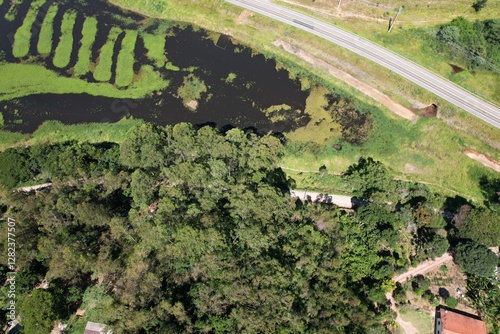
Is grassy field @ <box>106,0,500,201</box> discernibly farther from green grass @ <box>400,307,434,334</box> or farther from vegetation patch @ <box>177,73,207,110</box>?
green grass @ <box>400,307,434,334</box>

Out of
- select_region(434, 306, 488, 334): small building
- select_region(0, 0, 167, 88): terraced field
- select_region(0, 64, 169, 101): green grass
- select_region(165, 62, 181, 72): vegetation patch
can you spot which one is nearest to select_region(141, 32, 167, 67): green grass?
select_region(0, 0, 167, 88): terraced field

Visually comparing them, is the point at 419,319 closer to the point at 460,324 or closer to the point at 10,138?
the point at 460,324

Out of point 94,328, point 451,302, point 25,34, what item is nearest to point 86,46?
point 25,34

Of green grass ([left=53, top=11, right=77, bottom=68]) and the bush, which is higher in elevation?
green grass ([left=53, top=11, right=77, bottom=68])

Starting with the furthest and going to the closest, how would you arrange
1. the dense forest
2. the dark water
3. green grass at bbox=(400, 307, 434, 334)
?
the dark water
green grass at bbox=(400, 307, 434, 334)
the dense forest

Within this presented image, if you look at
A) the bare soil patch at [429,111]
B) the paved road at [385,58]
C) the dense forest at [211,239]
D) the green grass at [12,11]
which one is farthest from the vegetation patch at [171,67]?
the bare soil patch at [429,111]

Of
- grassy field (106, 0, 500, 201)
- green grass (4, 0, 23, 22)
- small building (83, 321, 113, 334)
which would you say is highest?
green grass (4, 0, 23, 22)

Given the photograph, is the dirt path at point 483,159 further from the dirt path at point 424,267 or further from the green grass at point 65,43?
the green grass at point 65,43
